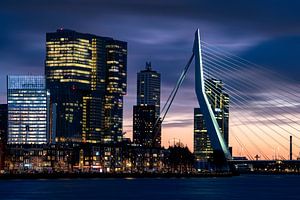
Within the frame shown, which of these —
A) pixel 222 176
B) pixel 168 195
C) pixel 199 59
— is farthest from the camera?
pixel 222 176

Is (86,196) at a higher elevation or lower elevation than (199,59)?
lower

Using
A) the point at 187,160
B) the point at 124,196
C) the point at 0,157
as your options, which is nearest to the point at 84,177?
the point at 0,157

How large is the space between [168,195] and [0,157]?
245ft

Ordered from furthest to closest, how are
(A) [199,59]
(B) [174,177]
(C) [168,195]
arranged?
(B) [174,177] → (C) [168,195] → (A) [199,59]

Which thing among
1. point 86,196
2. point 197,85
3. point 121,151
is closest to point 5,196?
point 86,196

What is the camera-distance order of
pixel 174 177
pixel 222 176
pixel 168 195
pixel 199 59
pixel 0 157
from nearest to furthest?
1. pixel 199 59
2. pixel 168 195
3. pixel 0 157
4. pixel 174 177
5. pixel 222 176

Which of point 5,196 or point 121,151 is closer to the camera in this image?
point 5,196

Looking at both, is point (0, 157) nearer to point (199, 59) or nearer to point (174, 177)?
point (174, 177)

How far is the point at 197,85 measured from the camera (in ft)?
279

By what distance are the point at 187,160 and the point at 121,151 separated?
1715cm

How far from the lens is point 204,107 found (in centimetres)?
8556

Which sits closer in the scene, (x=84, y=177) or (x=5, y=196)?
(x=5, y=196)

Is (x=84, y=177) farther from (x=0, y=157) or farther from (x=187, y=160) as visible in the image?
(x=187, y=160)

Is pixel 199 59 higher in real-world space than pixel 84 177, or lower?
higher
